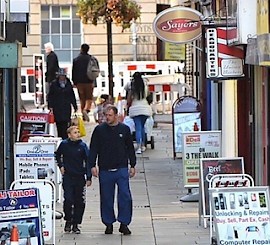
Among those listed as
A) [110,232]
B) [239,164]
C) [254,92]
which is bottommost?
[110,232]

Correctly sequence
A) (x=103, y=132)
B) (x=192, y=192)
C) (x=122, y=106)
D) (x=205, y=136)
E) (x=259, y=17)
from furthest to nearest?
(x=122, y=106)
(x=192, y=192)
(x=205, y=136)
(x=103, y=132)
(x=259, y=17)

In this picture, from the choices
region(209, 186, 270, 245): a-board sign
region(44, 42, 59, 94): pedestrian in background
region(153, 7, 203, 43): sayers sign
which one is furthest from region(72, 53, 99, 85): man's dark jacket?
region(209, 186, 270, 245): a-board sign

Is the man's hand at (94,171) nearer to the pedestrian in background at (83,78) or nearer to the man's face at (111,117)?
the man's face at (111,117)

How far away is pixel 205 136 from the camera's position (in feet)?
54.5

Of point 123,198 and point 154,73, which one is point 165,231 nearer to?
point 123,198

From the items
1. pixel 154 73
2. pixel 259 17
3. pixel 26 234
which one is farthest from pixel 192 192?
pixel 154 73

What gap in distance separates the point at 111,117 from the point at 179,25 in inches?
190

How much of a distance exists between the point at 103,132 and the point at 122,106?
11.4 metres

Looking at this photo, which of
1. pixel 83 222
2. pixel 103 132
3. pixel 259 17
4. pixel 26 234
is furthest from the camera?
pixel 83 222

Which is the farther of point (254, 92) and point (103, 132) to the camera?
point (254, 92)

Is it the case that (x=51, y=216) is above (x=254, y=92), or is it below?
below

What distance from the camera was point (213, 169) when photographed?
47.8 feet

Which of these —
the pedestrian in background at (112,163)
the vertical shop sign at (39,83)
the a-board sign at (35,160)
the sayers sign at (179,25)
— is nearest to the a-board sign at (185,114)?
the sayers sign at (179,25)

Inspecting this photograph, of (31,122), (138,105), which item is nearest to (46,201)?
(31,122)
